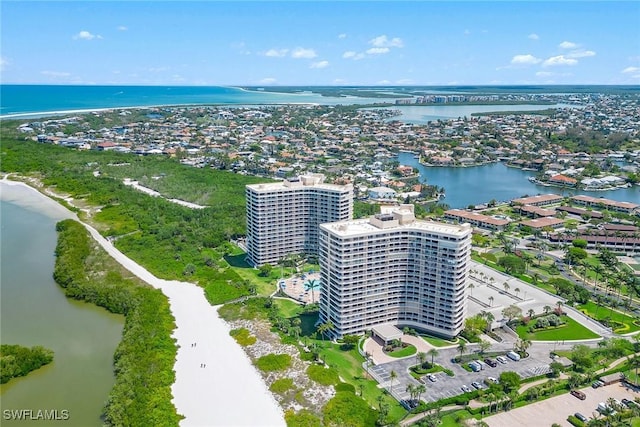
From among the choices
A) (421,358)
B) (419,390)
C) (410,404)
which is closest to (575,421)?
(419,390)

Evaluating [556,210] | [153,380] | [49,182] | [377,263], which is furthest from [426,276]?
[49,182]

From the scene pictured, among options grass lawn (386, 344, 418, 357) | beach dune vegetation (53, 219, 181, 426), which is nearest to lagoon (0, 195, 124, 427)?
beach dune vegetation (53, 219, 181, 426)

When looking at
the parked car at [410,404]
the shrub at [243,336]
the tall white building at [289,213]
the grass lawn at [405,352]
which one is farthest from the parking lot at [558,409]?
the tall white building at [289,213]

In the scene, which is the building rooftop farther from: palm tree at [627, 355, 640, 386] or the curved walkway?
palm tree at [627, 355, 640, 386]

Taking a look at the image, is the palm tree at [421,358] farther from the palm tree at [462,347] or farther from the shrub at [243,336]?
the shrub at [243,336]

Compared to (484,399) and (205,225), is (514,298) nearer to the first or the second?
(484,399)
